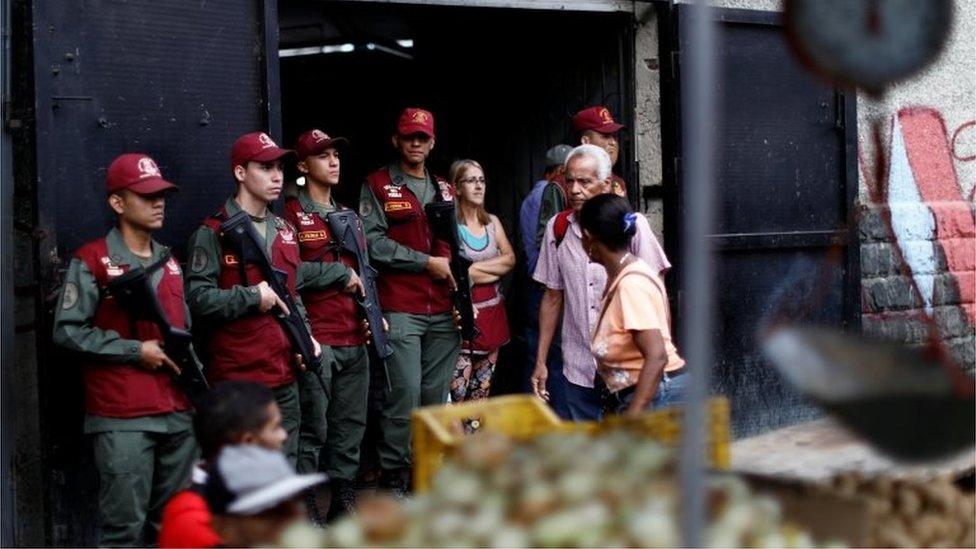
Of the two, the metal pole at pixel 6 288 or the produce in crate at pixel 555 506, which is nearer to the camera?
the produce in crate at pixel 555 506

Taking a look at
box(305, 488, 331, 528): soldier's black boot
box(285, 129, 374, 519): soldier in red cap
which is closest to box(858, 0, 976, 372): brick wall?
box(285, 129, 374, 519): soldier in red cap

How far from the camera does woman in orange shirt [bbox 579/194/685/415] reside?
530 centimetres

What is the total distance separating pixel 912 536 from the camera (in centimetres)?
367

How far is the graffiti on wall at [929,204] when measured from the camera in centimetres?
871

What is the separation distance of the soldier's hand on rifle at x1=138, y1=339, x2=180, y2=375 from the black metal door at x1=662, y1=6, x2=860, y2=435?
306 cm

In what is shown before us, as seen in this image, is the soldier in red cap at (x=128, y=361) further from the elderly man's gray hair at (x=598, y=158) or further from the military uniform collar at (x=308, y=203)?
the elderly man's gray hair at (x=598, y=158)

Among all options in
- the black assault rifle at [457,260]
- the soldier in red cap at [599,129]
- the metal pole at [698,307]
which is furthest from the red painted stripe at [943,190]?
the metal pole at [698,307]

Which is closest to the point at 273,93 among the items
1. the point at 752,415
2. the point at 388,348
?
the point at 388,348

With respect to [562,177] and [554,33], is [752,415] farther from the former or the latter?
[554,33]

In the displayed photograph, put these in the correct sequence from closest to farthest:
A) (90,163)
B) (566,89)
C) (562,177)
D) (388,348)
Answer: (90,163) < (388,348) < (562,177) < (566,89)

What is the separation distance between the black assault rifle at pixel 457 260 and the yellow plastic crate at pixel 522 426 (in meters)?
3.09

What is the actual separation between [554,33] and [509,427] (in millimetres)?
4888

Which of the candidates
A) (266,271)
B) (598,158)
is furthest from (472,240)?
(266,271)

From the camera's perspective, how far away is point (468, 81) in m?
9.64
